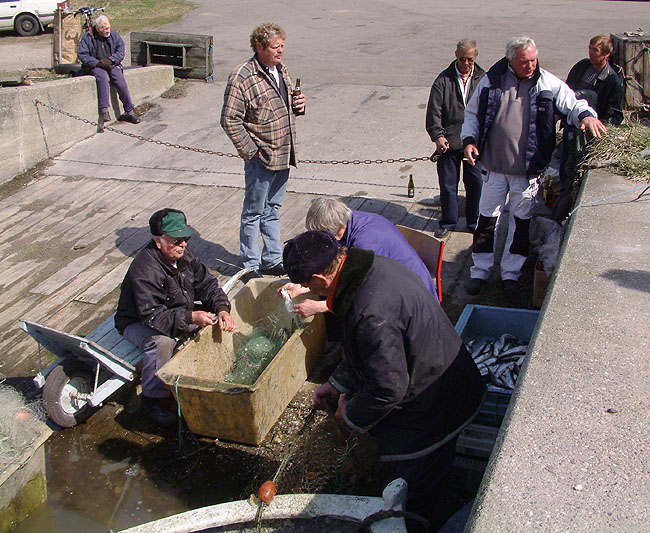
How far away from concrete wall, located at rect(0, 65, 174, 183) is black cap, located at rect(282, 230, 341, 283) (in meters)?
7.69

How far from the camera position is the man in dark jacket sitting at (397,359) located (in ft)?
9.79

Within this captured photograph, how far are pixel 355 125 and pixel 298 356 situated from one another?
6596 millimetres

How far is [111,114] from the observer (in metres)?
11.3

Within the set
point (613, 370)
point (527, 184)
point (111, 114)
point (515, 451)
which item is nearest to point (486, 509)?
point (515, 451)

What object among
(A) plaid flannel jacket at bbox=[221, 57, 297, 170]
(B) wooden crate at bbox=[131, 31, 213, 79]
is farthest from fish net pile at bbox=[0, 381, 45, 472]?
(B) wooden crate at bbox=[131, 31, 213, 79]

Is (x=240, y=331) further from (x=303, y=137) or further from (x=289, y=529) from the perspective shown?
(x=303, y=137)

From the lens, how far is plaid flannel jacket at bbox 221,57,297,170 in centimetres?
580

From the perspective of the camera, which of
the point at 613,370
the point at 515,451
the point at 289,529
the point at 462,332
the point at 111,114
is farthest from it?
the point at 111,114

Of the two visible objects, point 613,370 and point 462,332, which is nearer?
point 613,370

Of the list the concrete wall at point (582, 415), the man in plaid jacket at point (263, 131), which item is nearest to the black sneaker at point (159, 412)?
the man in plaid jacket at point (263, 131)

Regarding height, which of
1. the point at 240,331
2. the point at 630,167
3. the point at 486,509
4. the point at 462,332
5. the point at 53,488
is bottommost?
the point at 53,488

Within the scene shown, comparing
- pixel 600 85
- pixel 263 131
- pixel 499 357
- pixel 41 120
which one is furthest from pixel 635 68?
pixel 41 120

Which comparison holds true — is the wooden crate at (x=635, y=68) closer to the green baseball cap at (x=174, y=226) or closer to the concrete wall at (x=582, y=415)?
the concrete wall at (x=582, y=415)

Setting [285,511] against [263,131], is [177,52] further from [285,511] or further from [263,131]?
[285,511]
